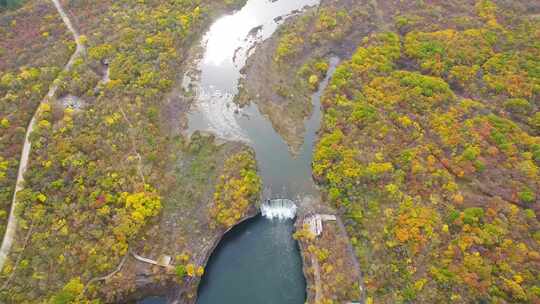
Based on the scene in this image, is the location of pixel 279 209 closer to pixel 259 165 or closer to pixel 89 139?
pixel 259 165

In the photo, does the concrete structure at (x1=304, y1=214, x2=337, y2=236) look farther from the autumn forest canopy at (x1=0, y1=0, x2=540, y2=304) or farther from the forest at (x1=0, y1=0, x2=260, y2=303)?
the forest at (x1=0, y1=0, x2=260, y2=303)

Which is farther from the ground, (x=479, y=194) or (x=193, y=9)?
(x=193, y=9)

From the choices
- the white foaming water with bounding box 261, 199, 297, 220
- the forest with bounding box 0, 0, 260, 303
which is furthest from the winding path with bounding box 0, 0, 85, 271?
the white foaming water with bounding box 261, 199, 297, 220

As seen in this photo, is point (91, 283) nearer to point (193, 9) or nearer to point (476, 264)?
point (476, 264)

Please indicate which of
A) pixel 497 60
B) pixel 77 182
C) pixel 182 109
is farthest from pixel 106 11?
pixel 497 60

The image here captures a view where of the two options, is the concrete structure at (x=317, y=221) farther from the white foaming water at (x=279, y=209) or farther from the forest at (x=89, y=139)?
the forest at (x=89, y=139)
